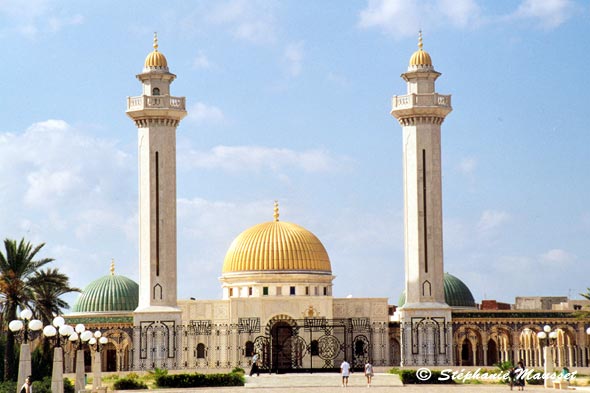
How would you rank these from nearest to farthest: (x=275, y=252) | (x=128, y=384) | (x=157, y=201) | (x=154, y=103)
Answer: (x=128, y=384) → (x=157, y=201) → (x=154, y=103) → (x=275, y=252)

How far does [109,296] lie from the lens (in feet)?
237

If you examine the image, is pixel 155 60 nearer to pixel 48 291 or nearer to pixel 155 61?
pixel 155 61

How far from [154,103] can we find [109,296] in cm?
1737

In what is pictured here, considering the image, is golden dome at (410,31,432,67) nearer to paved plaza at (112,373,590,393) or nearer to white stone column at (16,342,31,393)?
paved plaza at (112,373,590,393)

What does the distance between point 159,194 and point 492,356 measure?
21.1 metres

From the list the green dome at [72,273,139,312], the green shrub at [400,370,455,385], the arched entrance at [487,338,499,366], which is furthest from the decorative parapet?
the green dome at [72,273,139,312]

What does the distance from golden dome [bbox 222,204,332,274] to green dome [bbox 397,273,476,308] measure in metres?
10.5

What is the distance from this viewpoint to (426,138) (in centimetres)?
5862

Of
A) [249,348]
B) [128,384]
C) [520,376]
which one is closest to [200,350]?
[249,348]

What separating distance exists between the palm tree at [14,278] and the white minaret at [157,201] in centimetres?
1242

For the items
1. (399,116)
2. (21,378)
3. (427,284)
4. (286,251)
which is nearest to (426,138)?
(399,116)

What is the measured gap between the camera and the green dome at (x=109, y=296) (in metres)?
72.1

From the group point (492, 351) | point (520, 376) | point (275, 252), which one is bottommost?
point (520, 376)

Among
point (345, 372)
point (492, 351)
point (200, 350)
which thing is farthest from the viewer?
point (492, 351)
